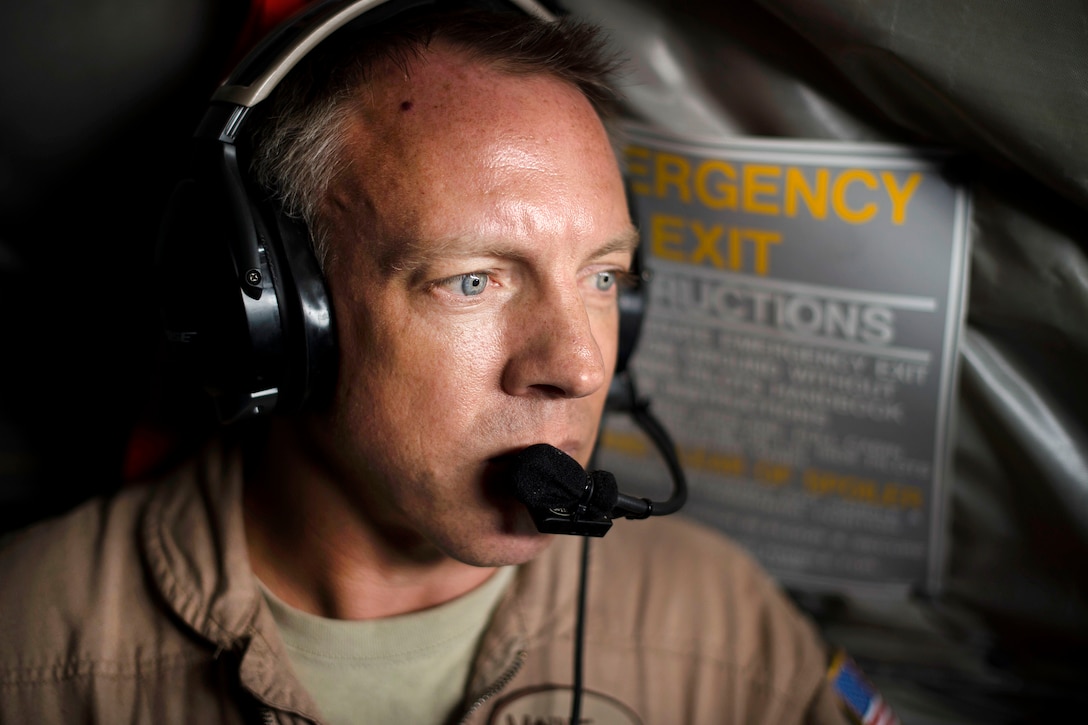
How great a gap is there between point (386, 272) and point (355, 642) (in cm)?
51

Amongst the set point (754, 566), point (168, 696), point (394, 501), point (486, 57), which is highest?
point (486, 57)

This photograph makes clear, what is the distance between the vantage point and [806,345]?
1.35m

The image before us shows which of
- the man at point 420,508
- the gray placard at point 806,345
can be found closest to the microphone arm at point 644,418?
the man at point 420,508

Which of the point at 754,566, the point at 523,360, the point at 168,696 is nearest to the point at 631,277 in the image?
the point at 523,360

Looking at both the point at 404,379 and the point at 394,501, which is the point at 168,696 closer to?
the point at 394,501

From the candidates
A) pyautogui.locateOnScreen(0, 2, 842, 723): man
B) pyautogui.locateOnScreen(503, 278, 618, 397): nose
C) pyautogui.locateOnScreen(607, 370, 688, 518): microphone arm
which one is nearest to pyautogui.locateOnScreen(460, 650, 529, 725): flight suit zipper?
pyautogui.locateOnScreen(0, 2, 842, 723): man

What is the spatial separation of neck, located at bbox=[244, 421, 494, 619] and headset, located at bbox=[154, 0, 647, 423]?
0.18 m

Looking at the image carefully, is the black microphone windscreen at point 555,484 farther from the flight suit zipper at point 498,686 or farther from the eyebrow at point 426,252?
the flight suit zipper at point 498,686

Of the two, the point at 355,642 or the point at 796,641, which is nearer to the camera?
the point at 355,642

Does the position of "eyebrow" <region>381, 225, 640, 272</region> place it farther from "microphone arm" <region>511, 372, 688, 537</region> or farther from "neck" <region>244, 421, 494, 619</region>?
"neck" <region>244, 421, 494, 619</region>

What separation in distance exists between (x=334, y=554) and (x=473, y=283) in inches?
17.1

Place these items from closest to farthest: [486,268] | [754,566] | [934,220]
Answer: [486,268]
[934,220]
[754,566]

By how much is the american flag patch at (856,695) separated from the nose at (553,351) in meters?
0.67

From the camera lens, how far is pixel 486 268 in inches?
37.7
